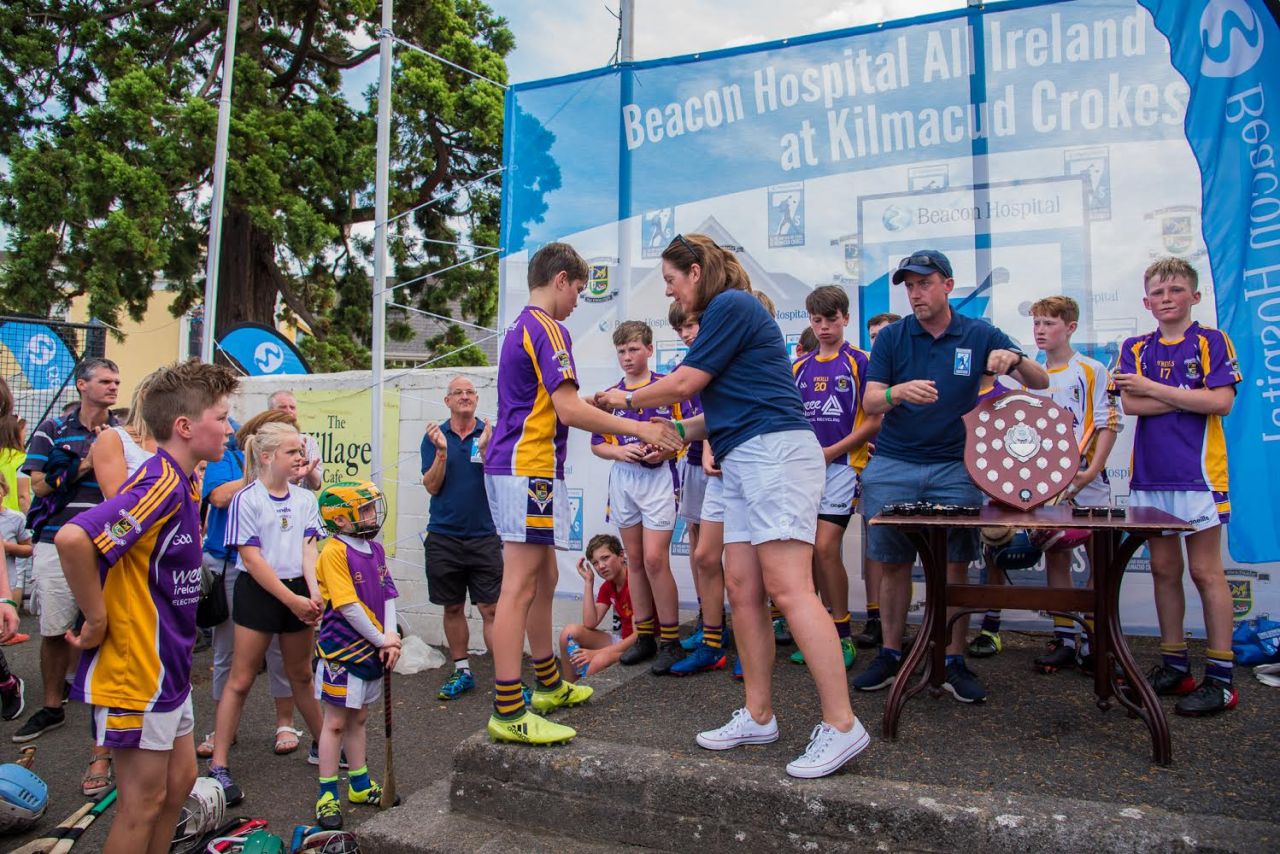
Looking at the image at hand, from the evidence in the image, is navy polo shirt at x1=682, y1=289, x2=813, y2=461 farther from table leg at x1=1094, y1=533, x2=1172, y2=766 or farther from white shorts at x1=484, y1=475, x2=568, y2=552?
table leg at x1=1094, y1=533, x2=1172, y2=766

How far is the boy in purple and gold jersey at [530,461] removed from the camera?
3529 mm

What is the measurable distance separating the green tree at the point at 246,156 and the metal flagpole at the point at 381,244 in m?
7.59

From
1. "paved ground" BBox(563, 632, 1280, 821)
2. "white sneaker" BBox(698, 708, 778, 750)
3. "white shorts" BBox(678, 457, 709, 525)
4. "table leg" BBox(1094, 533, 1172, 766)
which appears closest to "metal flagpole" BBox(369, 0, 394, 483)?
"white shorts" BBox(678, 457, 709, 525)

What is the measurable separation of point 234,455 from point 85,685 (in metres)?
3.36

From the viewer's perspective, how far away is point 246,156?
15.1 meters

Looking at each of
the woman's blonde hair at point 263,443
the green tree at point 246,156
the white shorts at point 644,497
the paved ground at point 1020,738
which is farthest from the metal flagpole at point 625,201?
the green tree at point 246,156

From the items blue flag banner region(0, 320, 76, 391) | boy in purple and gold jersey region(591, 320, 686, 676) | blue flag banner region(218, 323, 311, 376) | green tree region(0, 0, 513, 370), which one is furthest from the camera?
green tree region(0, 0, 513, 370)

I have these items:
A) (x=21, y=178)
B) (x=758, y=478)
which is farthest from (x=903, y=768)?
(x=21, y=178)

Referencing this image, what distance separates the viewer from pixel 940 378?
4152 millimetres

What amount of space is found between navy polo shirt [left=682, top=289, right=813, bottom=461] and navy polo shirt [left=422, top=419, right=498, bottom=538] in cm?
363

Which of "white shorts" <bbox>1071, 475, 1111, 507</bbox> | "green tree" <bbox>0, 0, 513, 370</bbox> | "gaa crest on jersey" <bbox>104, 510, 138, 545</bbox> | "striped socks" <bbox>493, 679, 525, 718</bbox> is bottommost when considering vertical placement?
"striped socks" <bbox>493, 679, 525, 718</bbox>

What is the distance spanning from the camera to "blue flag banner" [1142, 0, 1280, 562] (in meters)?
5.16

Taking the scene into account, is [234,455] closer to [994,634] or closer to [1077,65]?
[994,634]

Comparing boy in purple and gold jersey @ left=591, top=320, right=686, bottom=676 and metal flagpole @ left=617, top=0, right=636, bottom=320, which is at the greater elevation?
metal flagpole @ left=617, top=0, right=636, bottom=320
